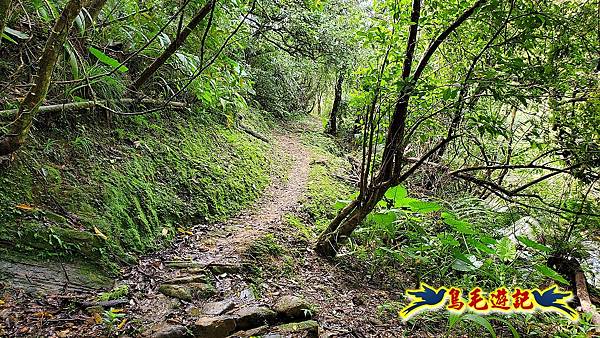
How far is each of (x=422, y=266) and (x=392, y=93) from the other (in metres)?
2.43

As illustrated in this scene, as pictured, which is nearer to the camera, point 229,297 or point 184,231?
point 229,297

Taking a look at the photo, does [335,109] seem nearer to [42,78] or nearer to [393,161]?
[393,161]

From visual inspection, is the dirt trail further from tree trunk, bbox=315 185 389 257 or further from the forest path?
tree trunk, bbox=315 185 389 257

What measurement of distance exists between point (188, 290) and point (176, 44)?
8.34 feet

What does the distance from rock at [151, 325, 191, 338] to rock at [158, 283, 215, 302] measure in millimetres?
485

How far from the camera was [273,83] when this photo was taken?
13227mm

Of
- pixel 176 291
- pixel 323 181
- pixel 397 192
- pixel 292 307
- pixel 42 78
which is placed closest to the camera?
pixel 42 78

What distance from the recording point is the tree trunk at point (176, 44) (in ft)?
12.8

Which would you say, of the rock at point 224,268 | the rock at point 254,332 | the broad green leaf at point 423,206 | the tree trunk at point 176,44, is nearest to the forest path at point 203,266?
the rock at point 224,268

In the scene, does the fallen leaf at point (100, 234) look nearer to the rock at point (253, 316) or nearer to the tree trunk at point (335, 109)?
the rock at point (253, 316)

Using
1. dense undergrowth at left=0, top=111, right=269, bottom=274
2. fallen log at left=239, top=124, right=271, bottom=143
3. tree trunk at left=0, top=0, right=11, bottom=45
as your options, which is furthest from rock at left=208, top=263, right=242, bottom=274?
fallen log at left=239, top=124, right=271, bottom=143

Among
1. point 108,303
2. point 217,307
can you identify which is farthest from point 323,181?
point 108,303

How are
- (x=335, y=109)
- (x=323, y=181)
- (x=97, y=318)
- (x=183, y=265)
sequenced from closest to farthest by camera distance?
(x=97, y=318) → (x=183, y=265) → (x=323, y=181) → (x=335, y=109)

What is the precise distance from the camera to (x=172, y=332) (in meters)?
2.63
